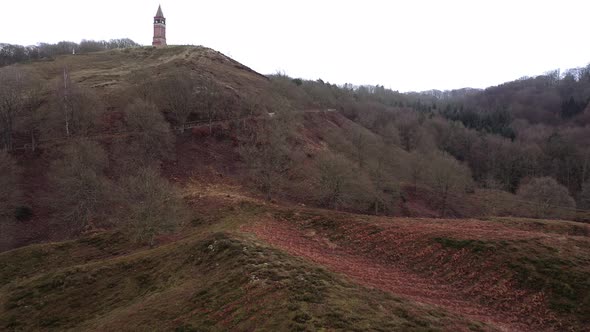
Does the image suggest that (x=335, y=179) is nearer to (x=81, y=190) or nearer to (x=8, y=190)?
(x=81, y=190)

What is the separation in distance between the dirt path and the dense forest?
9.08m

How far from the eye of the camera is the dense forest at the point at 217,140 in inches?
1422

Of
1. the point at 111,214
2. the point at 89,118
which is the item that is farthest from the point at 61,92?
the point at 111,214

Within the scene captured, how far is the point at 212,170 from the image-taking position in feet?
163

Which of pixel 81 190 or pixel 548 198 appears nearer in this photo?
pixel 81 190

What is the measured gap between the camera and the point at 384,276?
20781 millimetres

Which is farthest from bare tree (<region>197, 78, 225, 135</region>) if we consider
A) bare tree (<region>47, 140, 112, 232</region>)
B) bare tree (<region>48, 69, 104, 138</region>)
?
bare tree (<region>47, 140, 112, 232</region>)

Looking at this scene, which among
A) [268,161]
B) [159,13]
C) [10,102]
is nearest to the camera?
[268,161]

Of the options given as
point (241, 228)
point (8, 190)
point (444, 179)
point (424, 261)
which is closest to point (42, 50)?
point (8, 190)

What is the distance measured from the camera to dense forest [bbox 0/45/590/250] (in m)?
36.1

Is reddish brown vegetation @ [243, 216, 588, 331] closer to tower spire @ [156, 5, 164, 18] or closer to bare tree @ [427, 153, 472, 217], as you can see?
bare tree @ [427, 153, 472, 217]

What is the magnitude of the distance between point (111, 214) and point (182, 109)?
70.5ft

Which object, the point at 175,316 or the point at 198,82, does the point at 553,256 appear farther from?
the point at 198,82

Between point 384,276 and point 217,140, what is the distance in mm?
41290
